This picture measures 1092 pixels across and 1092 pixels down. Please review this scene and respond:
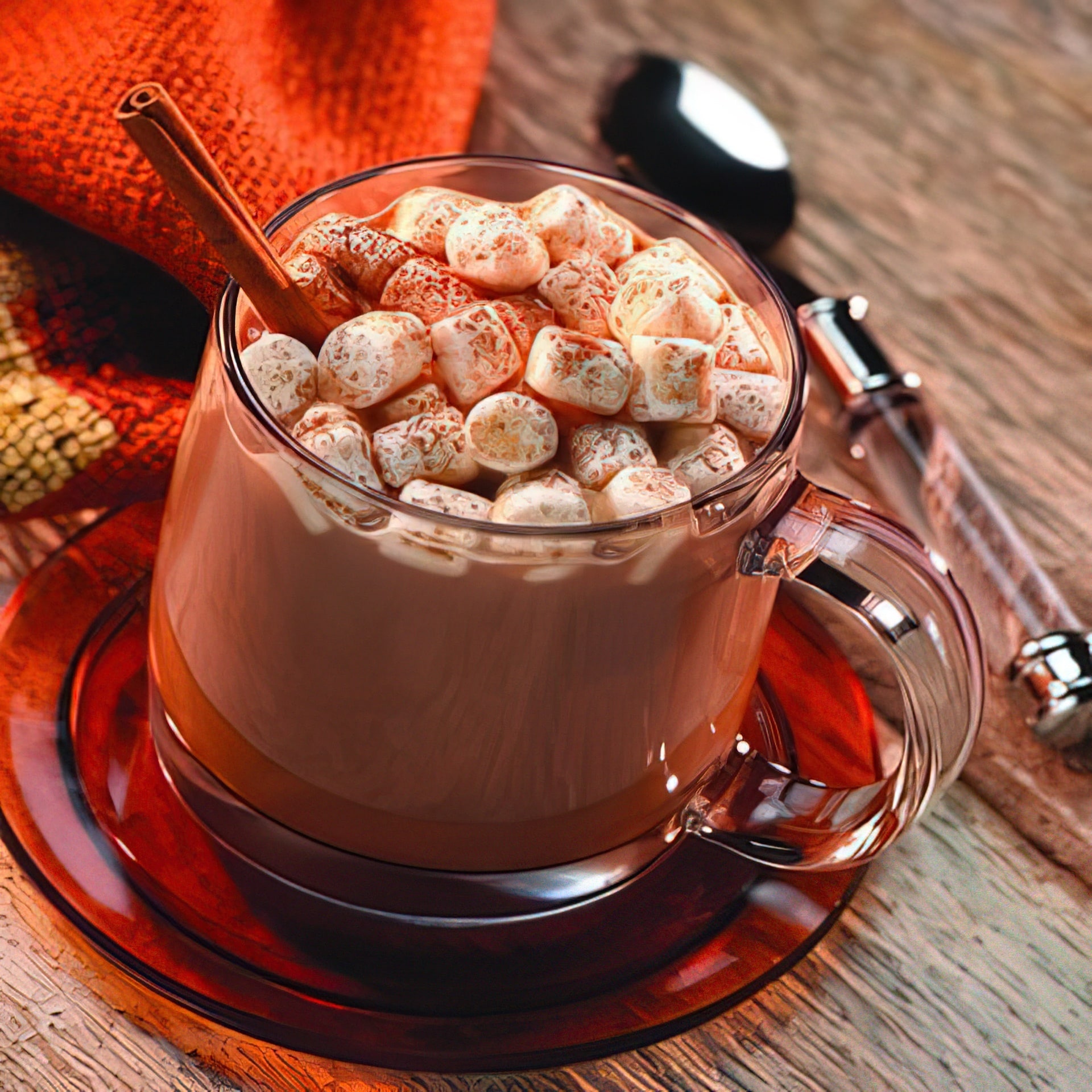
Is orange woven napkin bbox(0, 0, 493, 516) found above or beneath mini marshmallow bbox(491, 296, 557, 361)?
beneath

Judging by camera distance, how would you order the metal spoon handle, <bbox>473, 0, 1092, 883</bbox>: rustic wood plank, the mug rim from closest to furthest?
the mug rim, the metal spoon handle, <bbox>473, 0, 1092, 883</bbox>: rustic wood plank

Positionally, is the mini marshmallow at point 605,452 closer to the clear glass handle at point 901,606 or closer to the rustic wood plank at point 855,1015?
the clear glass handle at point 901,606

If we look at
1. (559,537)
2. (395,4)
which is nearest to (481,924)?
(559,537)

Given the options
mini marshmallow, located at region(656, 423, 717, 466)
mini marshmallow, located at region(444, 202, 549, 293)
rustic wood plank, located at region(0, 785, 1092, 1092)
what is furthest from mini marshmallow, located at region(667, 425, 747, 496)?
rustic wood plank, located at region(0, 785, 1092, 1092)

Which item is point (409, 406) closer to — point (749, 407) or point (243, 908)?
point (749, 407)

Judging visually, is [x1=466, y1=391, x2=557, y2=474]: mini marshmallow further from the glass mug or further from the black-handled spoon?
the black-handled spoon

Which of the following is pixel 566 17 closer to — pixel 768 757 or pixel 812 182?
pixel 812 182

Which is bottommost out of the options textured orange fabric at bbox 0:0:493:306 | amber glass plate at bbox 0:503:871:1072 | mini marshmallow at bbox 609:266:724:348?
amber glass plate at bbox 0:503:871:1072

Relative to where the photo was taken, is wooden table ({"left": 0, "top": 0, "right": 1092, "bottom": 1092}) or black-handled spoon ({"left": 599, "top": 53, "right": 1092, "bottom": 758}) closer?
wooden table ({"left": 0, "top": 0, "right": 1092, "bottom": 1092})
